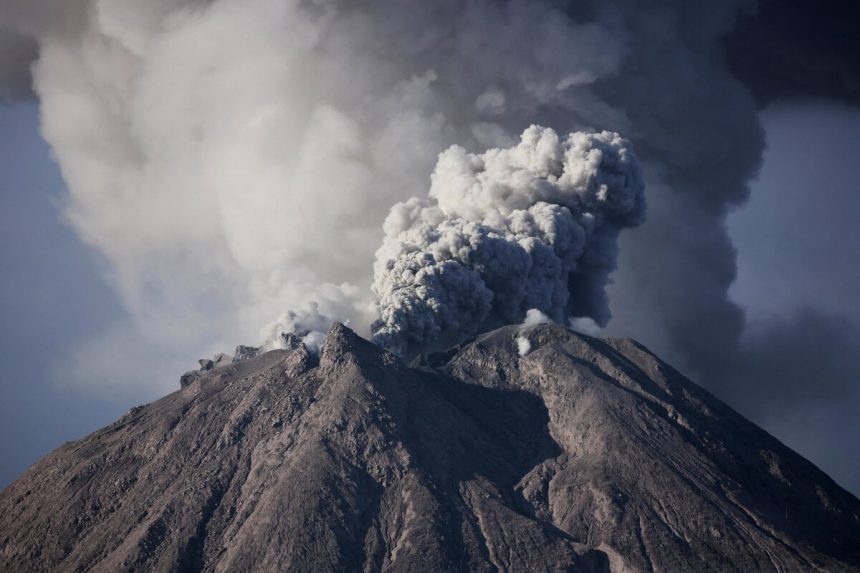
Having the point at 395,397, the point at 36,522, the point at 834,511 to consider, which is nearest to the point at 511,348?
the point at 395,397

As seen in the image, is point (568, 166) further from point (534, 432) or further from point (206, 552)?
point (206, 552)

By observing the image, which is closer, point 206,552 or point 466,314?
point 206,552

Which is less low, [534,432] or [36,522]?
[534,432]

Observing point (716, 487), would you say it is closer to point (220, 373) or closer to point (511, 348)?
point (511, 348)

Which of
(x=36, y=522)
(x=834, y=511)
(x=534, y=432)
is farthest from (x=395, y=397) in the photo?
(x=834, y=511)

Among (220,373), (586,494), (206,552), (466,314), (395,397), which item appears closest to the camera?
(206,552)

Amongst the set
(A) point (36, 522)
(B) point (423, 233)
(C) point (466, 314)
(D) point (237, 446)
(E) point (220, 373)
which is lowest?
(A) point (36, 522)

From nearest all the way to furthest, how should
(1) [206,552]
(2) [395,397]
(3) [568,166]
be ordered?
(1) [206,552] → (2) [395,397] → (3) [568,166]
